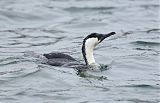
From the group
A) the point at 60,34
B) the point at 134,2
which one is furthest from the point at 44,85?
the point at 134,2

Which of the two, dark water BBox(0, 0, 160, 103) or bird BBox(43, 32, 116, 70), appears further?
bird BBox(43, 32, 116, 70)

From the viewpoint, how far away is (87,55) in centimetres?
1459

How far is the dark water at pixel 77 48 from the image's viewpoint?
12633 mm

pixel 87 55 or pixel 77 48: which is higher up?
pixel 77 48

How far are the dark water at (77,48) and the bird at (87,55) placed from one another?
20 cm

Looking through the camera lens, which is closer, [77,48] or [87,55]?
[87,55]

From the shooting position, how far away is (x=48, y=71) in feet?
46.7

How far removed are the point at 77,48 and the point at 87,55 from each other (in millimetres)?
2646

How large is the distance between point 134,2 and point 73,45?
23.8ft

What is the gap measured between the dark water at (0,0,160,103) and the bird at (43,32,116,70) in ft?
0.66

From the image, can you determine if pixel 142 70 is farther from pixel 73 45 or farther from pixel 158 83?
pixel 73 45

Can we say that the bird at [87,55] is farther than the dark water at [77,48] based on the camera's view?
Yes

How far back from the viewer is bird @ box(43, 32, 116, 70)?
14.5 m

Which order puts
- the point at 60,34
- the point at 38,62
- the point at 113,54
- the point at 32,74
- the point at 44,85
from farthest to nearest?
the point at 60,34 → the point at 113,54 → the point at 38,62 → the point at 32,74 → the point at 44,85
